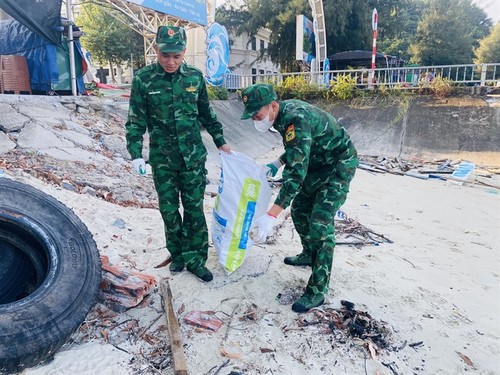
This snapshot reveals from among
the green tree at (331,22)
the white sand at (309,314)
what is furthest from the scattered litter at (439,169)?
the green tree at (331,22)

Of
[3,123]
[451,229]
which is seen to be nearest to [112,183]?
[3,123]

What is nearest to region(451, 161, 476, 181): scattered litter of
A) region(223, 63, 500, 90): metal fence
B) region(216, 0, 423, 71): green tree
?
region(223, 63, 500, 90): metal fence

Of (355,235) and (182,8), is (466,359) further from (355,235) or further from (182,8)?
(182,8)

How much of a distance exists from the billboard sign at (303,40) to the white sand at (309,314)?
477 inches

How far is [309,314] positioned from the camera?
8.18 feet

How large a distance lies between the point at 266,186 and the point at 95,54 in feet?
83.9

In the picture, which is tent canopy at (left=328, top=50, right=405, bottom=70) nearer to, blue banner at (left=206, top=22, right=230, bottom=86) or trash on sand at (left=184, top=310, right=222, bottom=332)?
blue banner at (left=206, top=22, right=230, bottom=86)

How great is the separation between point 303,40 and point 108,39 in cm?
1361

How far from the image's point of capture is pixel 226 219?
275 centimetres

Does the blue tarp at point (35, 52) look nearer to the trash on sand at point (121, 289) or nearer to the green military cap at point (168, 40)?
the green military cap at point (168, 40)

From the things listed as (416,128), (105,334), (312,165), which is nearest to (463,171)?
(416,128)

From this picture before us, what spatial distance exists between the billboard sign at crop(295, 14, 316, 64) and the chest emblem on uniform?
13.8 m

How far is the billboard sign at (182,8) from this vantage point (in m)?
10.3

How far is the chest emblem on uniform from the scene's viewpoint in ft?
7.65
